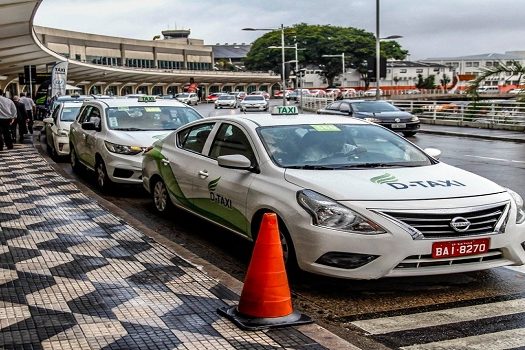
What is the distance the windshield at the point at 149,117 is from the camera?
12.4 metres

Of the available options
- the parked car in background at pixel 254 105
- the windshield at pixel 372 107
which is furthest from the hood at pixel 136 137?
the parked car in background at pixel 254 105

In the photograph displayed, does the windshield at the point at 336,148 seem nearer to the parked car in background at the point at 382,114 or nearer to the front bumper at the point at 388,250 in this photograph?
the front bumper at the point at 388,250

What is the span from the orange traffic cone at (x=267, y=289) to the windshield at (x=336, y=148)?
179 cm

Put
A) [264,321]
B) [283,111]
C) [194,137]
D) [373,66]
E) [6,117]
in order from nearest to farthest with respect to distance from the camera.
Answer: [264,321]
[283,111]
[194,137]
[6,117]
[373,66]

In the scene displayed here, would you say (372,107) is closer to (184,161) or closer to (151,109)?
(151,109)

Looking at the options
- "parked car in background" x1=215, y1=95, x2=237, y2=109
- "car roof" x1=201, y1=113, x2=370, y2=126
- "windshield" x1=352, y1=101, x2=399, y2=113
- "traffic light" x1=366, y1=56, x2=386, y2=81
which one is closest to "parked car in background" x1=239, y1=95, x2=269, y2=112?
"parked car in background" x1=215, y1=95, x2=237, y2=109

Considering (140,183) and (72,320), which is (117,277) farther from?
(140,183)

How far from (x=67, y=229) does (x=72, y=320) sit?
3470 mm

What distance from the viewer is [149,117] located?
41.3ft

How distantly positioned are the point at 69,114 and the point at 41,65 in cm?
3537

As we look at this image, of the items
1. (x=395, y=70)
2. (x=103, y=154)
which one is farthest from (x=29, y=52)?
(x=395, y=70)

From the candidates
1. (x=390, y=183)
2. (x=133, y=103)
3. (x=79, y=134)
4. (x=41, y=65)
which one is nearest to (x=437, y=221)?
Answer: (x=390, y=183)

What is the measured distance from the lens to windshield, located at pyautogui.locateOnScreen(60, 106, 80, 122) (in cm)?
1836

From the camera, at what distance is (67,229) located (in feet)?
27.2
